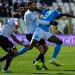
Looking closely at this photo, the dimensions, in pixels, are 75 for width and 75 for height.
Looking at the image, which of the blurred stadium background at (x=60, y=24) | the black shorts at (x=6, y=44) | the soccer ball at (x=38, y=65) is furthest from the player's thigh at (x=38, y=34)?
the blurred stadium background at (x=60, y=24)

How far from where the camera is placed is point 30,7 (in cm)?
1509

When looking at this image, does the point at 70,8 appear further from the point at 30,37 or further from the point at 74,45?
the point at 30,37

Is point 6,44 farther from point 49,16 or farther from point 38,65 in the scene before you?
point 49,16

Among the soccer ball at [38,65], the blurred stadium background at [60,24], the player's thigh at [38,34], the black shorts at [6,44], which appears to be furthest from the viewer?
the blurred stadium background at [60,24]

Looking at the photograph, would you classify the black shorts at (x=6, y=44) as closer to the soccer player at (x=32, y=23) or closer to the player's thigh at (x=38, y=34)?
the soccer player at (x=32, y=23)

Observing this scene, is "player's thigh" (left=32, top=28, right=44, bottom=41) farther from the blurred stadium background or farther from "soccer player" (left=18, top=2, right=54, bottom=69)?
the blurred stadium background

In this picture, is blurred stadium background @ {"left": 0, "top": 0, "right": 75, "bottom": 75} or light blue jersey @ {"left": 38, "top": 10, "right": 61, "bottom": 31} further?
blurred stadium background @ {"left": 0, "top": 0, "right": 75, "bottom": 75}

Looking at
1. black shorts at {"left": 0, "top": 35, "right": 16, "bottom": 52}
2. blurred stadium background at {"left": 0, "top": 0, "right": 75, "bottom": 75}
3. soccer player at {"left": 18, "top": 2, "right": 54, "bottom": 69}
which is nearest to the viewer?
black shorts at {"left": 0, "top": 35, "right": 16, "bottom": 52}

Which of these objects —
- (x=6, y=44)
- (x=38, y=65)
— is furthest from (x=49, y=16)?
(x=6, y=44)

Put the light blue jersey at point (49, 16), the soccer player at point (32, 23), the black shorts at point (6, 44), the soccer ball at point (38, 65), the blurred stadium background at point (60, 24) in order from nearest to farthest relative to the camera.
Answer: the black shorts at point (6, 44), the soccer player at point (32, 23), the soccer ball at point (38, 65), the light blue jersey at point (49, 16), the blurred stadium background at point (60, 24)

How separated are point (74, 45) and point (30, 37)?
46.9 ft

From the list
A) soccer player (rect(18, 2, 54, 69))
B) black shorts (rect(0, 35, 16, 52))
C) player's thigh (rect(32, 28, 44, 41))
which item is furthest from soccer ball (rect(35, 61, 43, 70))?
black shorts (rect(0, 35, 16, 52))

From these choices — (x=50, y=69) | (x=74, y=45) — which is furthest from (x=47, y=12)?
(x=74, y=45)

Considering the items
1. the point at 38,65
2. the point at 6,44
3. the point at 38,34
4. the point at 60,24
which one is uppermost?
the point at 6,44
